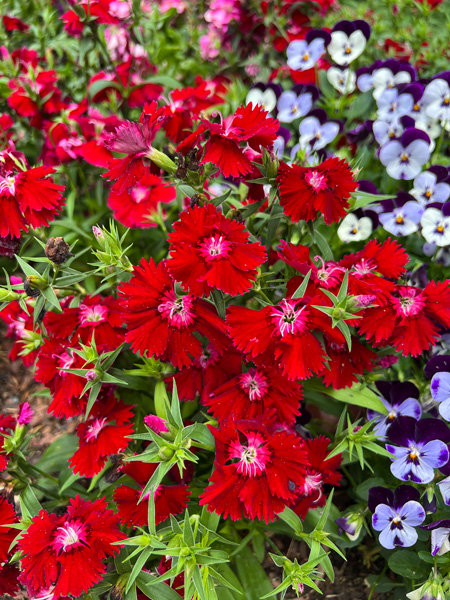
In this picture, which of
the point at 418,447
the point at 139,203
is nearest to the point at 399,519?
the point at 418,447

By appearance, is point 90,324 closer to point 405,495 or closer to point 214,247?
point 214,247

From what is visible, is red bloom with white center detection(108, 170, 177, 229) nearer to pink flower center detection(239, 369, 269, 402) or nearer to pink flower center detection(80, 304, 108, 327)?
pink flower center detection(80, 304, 108, 327)

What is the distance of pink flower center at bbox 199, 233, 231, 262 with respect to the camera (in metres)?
1.31

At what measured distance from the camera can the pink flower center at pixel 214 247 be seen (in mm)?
1314

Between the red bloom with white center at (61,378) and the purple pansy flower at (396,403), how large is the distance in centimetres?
91

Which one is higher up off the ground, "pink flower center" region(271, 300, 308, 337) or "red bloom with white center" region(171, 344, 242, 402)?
"pink flower center" region(271, 300, 308, 337)

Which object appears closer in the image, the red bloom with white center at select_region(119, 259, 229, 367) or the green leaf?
the red bloom with white center at select_region(119, 259, 229, 367)

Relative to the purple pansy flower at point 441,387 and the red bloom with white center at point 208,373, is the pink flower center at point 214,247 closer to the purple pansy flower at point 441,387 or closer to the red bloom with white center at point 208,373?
the red bloom with white center at point 208,373

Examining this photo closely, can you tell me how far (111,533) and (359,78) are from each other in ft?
6.98

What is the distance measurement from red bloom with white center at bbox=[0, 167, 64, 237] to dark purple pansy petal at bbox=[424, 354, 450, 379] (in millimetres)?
1240

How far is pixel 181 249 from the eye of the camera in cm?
130

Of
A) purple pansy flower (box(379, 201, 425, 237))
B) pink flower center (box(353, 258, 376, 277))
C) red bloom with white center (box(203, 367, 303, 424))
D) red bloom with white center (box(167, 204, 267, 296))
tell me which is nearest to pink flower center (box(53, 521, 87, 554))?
red bloom with white center (box(203, 367, 303, 424))

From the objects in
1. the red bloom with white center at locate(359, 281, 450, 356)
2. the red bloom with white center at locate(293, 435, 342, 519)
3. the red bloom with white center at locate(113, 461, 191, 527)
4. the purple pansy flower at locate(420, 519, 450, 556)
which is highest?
the red bloom with white center at locate(359, 281, 450, 356)

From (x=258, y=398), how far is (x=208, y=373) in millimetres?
164
